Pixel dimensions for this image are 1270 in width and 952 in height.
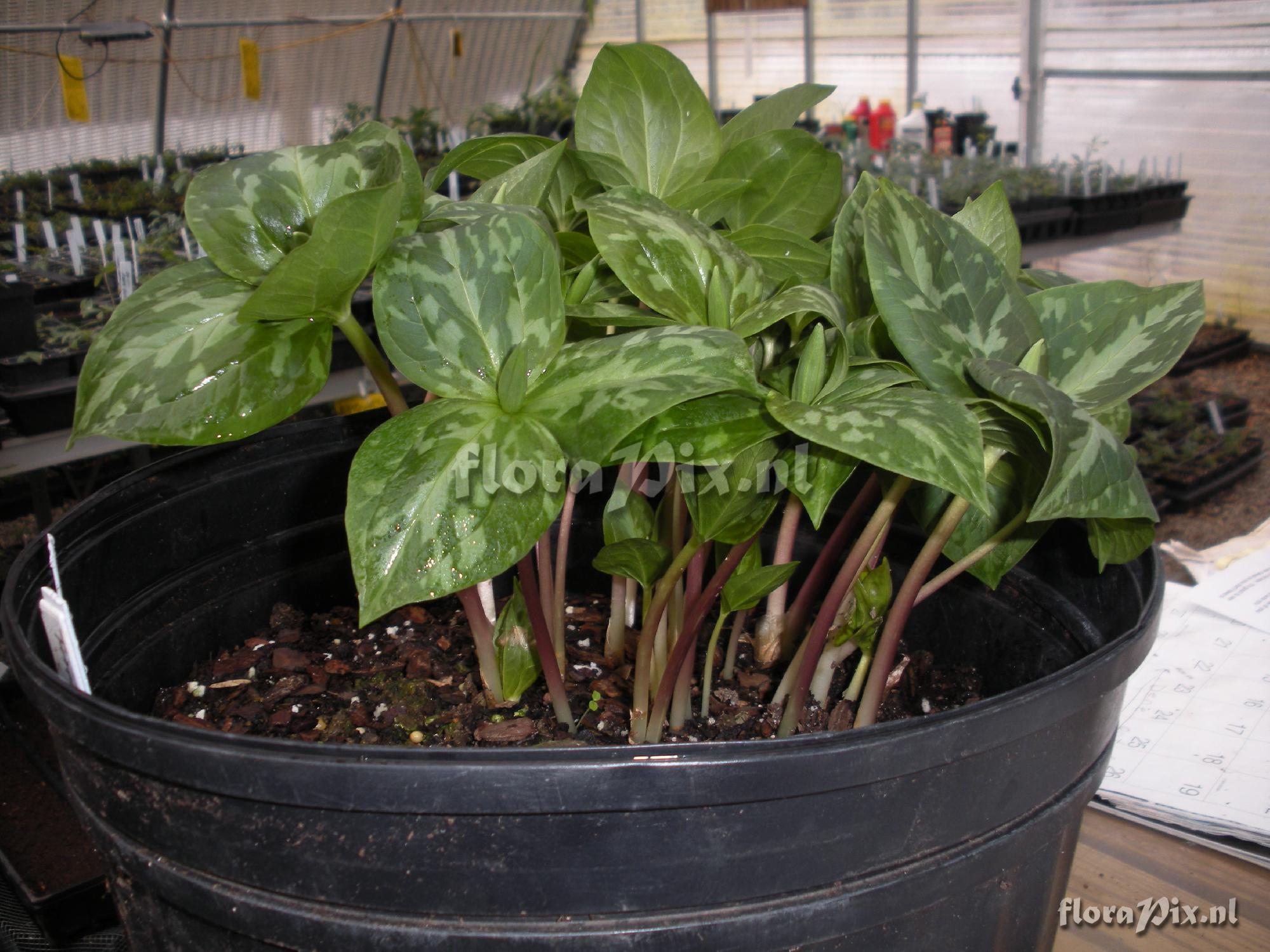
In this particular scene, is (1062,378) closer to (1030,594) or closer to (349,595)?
(1030,594)

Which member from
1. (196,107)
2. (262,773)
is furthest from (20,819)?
(196,107)

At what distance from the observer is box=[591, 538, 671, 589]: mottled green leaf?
1.67 ft

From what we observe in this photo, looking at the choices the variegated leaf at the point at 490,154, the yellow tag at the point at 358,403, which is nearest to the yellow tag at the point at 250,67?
the yellow tag at the point at 358,403

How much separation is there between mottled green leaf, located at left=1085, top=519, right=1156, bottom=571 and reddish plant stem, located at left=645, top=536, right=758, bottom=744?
0.17 m

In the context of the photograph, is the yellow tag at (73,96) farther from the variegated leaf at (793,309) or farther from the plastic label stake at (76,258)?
the variegated leaf at (793,309)

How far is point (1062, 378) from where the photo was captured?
0.47m

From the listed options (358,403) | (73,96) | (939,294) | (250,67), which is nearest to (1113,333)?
(939,294)

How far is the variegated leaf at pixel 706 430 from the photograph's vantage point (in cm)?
41

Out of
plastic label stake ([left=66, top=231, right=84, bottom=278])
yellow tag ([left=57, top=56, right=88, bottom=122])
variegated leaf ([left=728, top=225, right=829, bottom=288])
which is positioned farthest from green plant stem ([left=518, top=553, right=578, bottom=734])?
yellow tag ([left=57, top=56, right=88, bottom=122])

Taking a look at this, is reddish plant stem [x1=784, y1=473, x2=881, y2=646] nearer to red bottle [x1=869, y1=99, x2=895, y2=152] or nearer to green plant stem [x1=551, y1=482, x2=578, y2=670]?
green plant stem [x1=551, y1=482, x2=578, y2=670]

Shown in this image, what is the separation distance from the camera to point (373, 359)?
1.63 feet

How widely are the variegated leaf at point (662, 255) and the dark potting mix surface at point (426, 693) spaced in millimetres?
233

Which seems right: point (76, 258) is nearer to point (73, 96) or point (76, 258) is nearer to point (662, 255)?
point (73, 96)

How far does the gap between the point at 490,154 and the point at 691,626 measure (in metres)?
0.30
